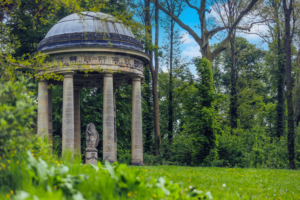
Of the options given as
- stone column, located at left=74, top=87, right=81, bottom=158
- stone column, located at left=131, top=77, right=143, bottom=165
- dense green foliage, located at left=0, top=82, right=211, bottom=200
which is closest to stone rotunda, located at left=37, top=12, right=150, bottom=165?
stone column, located at left=131, top=77, right=143, bottom=165

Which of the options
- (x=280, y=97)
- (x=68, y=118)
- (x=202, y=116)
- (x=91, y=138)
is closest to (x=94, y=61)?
(x=68, y=118)

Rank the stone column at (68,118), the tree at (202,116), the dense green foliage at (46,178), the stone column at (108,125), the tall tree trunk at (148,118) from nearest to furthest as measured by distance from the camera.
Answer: the dense green foliage at (46,178) → the stone column at (68,118) → the stone column at (108,125) → the tree at (202,116) → the tall tree trunk at (148,118)

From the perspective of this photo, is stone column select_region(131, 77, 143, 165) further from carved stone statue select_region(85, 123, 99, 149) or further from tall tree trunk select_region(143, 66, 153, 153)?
tall tree trunk select_region(143, 66, 153, 153)

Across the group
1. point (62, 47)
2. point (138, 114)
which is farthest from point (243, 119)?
point (62, 47)

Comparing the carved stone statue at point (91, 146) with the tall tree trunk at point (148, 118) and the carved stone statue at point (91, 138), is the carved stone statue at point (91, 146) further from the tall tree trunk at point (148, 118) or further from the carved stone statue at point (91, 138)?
the tall tree trunk at point (148, 118)

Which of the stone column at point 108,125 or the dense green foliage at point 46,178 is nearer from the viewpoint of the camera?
the dense green foliage at point 46,178

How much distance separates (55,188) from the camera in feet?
23.3

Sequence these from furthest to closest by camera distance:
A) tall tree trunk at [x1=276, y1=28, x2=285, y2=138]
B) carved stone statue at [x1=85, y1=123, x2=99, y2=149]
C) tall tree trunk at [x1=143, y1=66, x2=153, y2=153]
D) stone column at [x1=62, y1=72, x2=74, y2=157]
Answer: tall tree trunk at [x1=143, y1=66, x2=153, y2=153] → tall tree trunk at [x1=276, y1=28, x2=285, y2=138] → carved stone statue at [x1=85, y1=123, x2=99, y2=149] → stone column at [x1=62, y1=72, x2=74, y2=157]

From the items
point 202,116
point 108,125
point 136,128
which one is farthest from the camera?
point 136,128

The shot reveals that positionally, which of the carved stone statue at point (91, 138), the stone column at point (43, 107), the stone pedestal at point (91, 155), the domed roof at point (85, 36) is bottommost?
the stone pedestal at point (91, 155)

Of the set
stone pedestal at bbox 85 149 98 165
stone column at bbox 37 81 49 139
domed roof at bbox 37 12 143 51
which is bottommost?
stone pedestal at bbox 85 149 98 165

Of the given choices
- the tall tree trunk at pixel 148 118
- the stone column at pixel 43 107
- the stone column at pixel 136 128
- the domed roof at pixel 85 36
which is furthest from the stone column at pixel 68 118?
the tall tree trunk at pixel 148 118

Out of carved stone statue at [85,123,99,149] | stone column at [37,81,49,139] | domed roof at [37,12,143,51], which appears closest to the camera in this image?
domed roof at [37,12,143,51]

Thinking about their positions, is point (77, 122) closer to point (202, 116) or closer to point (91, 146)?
point (91, 146)
